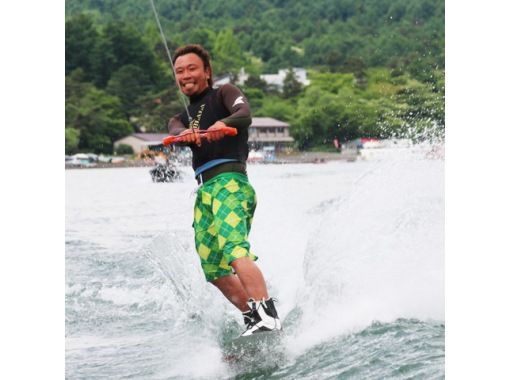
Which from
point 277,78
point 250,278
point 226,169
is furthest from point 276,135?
point 250,278

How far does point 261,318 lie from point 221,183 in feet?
1.91

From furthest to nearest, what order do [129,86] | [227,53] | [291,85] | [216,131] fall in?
[291,85], [227,53], [129,86], [216,131]

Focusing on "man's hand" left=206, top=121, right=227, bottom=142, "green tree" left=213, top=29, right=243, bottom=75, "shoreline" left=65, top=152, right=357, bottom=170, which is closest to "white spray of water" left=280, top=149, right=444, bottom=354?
"man's hand" left=206, top=121, right=227, bottom=142

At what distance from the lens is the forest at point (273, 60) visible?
91.4ft

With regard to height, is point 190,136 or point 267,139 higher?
point 190,136

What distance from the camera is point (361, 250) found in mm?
5059

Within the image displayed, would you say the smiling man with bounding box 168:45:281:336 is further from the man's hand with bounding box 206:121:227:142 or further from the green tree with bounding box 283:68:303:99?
the green tree with bounding box 283:68:303:99

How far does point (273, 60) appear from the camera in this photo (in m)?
49.9

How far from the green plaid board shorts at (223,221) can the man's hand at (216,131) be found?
0.28m

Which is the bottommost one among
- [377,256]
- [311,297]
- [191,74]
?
[311,297]

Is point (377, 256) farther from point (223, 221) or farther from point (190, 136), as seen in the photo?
point (190, 136)

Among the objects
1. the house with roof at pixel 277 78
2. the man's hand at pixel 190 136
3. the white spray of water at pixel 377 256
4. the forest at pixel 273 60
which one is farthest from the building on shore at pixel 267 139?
the man's hand at pixel 190 136

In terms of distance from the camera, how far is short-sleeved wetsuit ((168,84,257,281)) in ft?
12.6

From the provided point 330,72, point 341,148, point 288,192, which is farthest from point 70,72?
point 288,192
